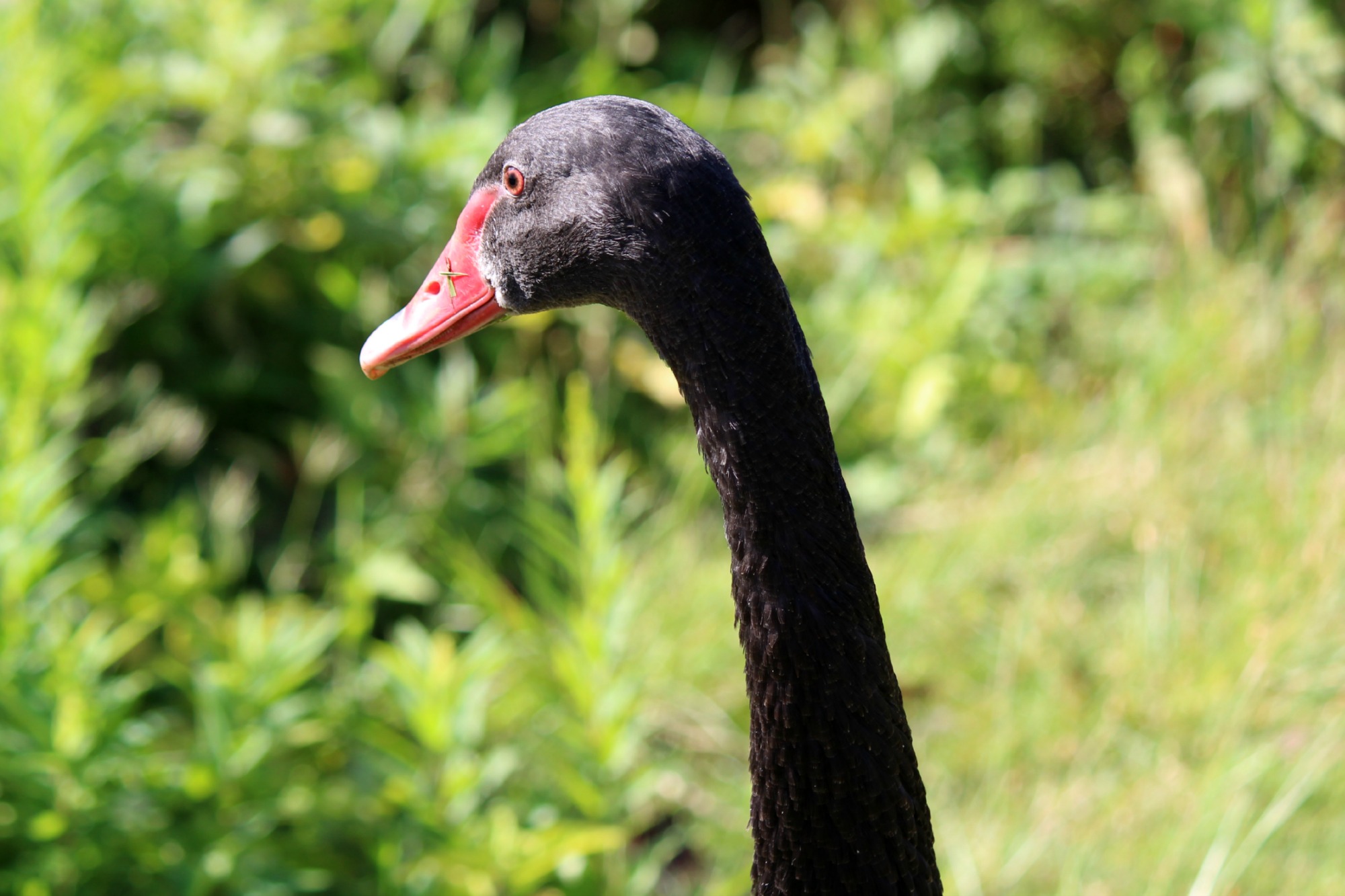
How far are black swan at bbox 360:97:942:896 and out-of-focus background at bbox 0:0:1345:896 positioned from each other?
746 mm

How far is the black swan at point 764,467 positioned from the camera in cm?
142

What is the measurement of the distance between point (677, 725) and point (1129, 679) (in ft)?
3.15

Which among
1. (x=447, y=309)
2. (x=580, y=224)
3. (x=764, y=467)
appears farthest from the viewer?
(x=447, y=309)

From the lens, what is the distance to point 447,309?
1.77 metres

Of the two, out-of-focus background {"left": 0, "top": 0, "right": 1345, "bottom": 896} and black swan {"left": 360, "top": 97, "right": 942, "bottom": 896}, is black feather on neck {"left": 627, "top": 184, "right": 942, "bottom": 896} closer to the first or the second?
black swan {"left": 360, "top": 97, "right": 942, "bottom": 896}

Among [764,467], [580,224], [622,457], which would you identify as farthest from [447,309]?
[622,457]

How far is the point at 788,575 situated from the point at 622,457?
2.00 m

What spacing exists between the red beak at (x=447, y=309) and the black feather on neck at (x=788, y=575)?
12.8 inches

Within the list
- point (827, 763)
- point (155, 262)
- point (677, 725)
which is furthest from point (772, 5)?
point (827, 763)

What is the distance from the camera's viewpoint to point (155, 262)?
3213 mm

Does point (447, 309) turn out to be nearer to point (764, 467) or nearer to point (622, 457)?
point (764, 467)

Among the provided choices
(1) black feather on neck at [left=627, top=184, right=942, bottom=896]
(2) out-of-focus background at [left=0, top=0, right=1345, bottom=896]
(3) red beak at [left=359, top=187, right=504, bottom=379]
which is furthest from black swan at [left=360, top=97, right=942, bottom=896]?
(2) out-of-focus background at [left=0, top=0, right=1345, bottom=896]

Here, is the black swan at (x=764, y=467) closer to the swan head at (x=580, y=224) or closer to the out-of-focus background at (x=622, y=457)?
the swan head at (x=580, y=224)

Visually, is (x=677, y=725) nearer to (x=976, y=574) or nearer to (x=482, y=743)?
(x=482, y=743)
